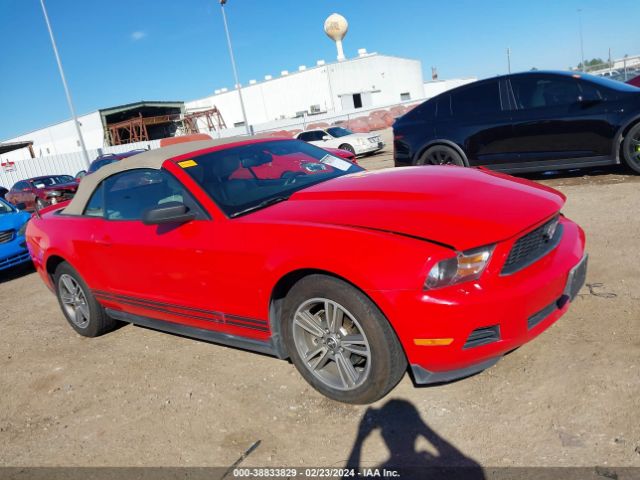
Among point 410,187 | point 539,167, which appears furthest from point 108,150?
point 410,187

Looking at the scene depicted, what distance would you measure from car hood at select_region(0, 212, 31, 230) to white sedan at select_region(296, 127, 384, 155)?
11902mm

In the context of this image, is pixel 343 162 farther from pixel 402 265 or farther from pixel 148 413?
pixel 148 413

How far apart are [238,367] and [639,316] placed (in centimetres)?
267

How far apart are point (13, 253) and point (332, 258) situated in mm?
7050

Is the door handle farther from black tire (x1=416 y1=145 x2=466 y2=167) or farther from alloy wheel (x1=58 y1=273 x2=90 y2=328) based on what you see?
black tire (x1=416 y1=145 x2=466 y2=167)

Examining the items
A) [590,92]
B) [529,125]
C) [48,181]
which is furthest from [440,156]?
[48,181]

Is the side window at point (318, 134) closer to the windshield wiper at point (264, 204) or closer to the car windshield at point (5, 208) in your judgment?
the car windshield at point (5, 208)

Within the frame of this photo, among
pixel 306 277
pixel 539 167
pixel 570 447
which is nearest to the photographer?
pixel 570 447

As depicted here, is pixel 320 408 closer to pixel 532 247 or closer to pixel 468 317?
pixel 468 317

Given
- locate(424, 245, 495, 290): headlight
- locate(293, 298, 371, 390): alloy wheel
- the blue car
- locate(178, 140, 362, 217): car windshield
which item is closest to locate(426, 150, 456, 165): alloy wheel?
locate(178, 140, 362, 217): car windshield

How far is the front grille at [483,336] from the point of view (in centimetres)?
243

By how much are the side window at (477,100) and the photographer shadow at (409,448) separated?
583 cm

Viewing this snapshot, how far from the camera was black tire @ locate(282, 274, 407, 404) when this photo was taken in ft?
8.44

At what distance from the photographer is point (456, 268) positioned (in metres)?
2.41
